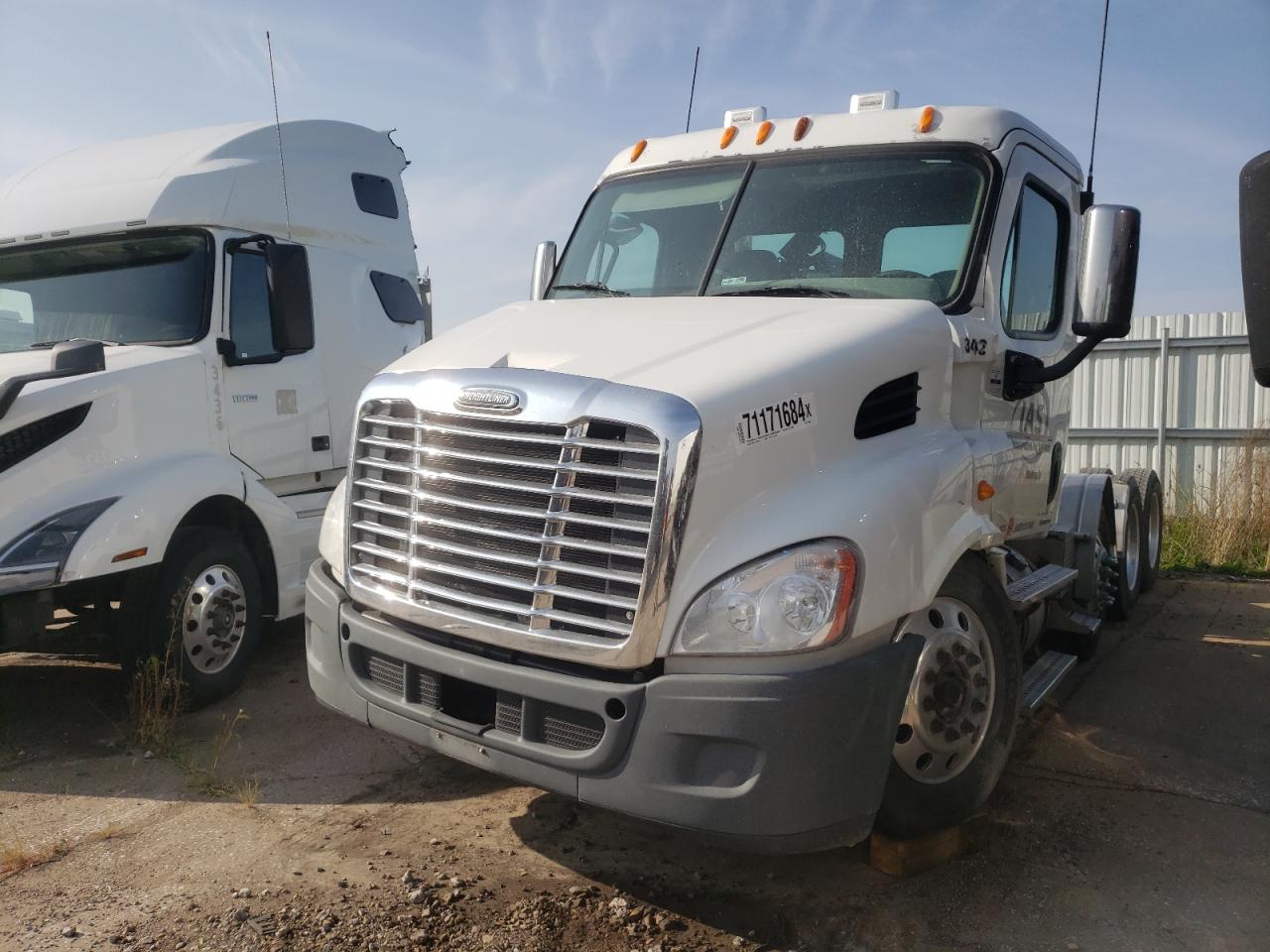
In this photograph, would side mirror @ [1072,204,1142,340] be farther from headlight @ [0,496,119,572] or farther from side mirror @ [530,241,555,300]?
headlight @ [0,496,119,572]

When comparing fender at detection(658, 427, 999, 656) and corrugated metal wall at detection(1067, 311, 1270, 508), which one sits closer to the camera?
fender at detection(658, 427, 999, 656)

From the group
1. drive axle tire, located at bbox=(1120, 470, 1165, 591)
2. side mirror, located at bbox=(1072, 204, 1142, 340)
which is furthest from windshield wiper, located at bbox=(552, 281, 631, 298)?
drive axle tire, located at bbox=(1120, 470, 1165, 591)

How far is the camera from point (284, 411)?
249 inches

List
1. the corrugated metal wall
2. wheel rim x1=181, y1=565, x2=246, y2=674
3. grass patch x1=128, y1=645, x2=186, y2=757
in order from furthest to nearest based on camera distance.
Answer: the corrugated metal wall < wheel rim x1=181, y1=565, x2=246, y2=674 < grass patch x1=128, y1=645, x2=186, y2=757

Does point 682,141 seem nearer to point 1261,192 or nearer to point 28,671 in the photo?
point 1261,192

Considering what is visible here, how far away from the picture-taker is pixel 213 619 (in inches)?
218

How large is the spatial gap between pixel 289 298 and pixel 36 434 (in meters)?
1.67

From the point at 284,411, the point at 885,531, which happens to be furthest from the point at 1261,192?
the point at 284,411

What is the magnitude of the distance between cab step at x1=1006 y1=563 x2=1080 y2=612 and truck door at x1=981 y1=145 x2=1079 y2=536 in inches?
8.7

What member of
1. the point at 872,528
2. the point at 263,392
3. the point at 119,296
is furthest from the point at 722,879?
the point at 119,296

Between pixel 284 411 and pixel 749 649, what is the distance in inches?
173

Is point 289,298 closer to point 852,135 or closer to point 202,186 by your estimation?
point 202,186

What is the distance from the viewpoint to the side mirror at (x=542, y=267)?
5273 mm

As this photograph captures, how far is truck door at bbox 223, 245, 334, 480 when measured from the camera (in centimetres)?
591
